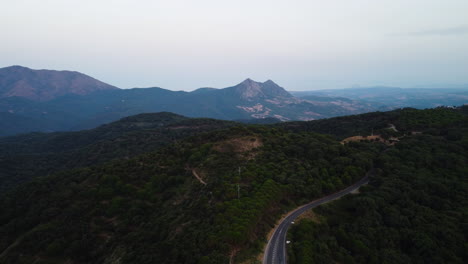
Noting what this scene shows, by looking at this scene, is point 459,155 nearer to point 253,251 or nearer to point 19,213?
point 253,251

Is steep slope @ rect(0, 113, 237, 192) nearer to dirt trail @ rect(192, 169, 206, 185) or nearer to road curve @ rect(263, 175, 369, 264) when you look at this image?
dirt trail @ rect(192, 169, 206, 185)

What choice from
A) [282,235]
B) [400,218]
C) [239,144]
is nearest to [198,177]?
[239,144]

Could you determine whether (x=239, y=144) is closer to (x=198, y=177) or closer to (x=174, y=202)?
(x=198, y=177)

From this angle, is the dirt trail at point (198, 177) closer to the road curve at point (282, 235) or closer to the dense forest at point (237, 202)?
the dense forest at point (237, 202)

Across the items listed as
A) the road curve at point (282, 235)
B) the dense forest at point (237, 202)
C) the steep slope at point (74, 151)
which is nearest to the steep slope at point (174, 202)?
the dense forest at point (237, 202)

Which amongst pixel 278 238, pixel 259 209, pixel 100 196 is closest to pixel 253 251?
pixel 278 238

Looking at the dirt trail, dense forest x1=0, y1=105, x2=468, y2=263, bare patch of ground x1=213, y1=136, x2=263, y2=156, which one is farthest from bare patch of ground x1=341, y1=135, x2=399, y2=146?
the dirt trail

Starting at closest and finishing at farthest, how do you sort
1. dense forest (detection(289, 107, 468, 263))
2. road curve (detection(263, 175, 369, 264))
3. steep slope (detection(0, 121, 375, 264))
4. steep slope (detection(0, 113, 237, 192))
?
road curve (detection(263, 175, 369, 264))
dense forest (detection(289, 107, 468, 263))
steep slope (detection(0, 121, 375, 264))
steep slope (detection(0, 113, 237, 192))
